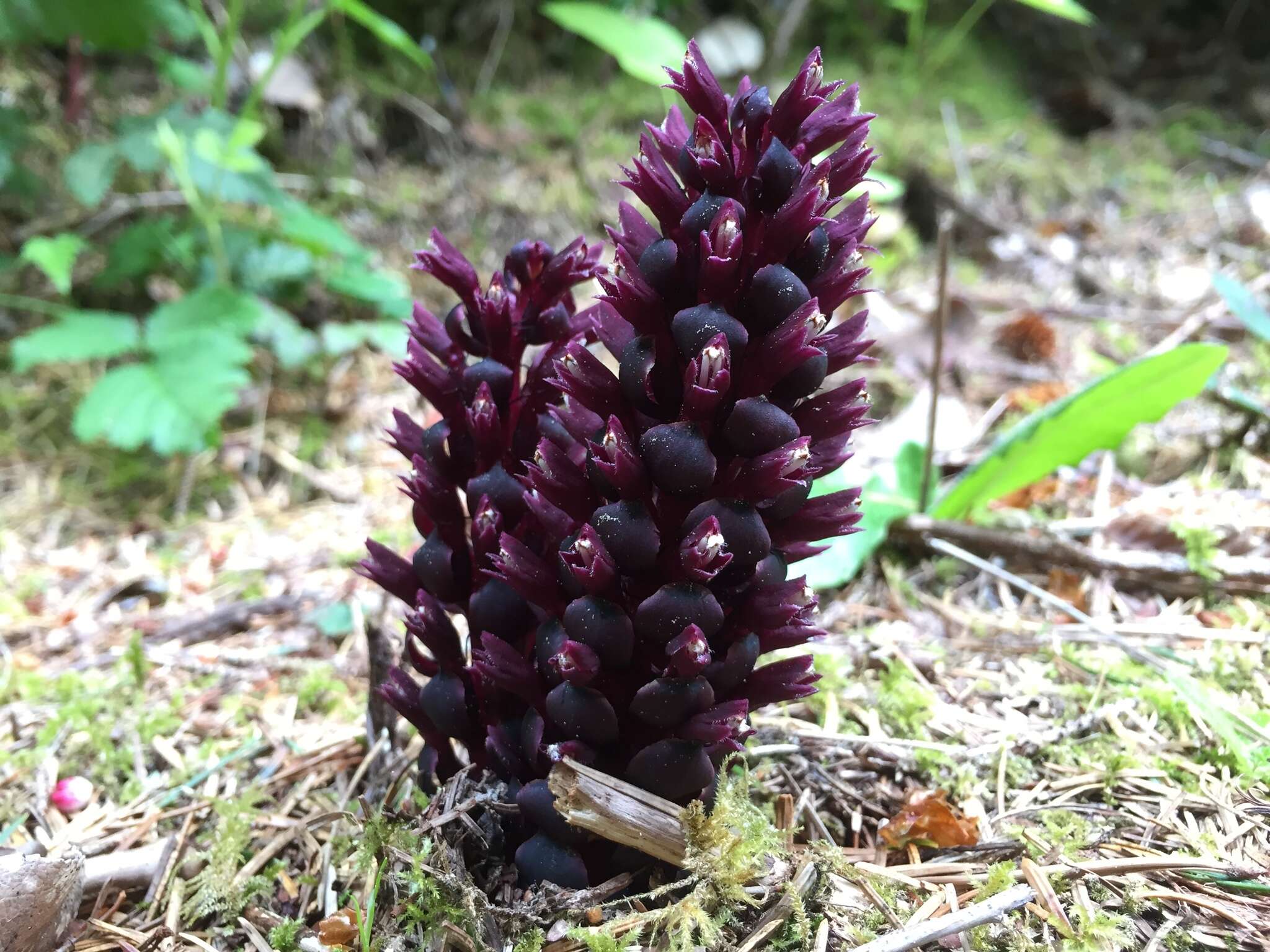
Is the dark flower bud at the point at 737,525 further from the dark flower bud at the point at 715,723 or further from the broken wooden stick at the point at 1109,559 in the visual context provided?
the broken wooden stick at the point at 1109,559

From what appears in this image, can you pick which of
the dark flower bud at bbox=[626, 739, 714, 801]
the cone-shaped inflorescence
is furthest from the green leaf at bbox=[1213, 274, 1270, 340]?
the dark flower bud at bbox=[626, 739, 714, 801]

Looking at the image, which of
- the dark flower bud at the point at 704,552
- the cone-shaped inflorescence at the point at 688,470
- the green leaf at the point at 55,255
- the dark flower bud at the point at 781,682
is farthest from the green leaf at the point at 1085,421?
the green leaf at the point at 55,255

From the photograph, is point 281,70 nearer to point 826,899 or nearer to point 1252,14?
point 826,899

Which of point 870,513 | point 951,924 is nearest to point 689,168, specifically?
point 951,924

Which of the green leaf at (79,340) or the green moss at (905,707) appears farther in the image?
the green leaf at (79,340)

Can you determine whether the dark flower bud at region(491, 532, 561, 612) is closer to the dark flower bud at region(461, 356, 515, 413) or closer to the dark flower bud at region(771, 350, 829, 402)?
the dark flower bud at region(461, 356, 515, 413)

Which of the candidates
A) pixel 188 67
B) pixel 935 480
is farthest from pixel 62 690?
pixel 188 67
